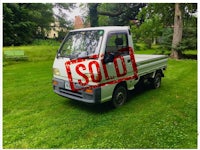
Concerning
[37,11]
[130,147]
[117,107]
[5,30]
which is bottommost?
[130,147]

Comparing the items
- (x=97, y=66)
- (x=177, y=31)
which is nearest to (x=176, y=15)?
(x=177, y=31)

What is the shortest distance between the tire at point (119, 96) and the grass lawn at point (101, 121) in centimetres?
14

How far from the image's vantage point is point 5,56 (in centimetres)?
1151

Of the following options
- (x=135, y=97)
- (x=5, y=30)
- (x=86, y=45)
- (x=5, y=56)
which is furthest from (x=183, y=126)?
(x=5, y=30)

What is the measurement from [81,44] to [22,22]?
21.6 m

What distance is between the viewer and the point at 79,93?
13.4 feet

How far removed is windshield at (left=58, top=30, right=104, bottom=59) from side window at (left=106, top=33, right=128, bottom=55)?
8.7 inches

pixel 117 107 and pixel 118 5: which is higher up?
pixel 118 5

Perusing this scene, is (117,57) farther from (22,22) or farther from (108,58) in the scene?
(22,22)

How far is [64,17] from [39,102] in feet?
99.0

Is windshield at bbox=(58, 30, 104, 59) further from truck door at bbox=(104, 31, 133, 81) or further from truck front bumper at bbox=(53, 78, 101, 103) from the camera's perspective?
truck front bumper at bbox=(53, 78, 101, 103)

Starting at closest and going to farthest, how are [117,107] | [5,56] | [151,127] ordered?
1. [151,127]
2. [117,107]
3. [5,56]

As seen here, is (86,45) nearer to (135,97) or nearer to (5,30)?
(135,97)

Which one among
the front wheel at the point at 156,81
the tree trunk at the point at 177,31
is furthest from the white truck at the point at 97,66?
the tree trunk at the point at 177,31
